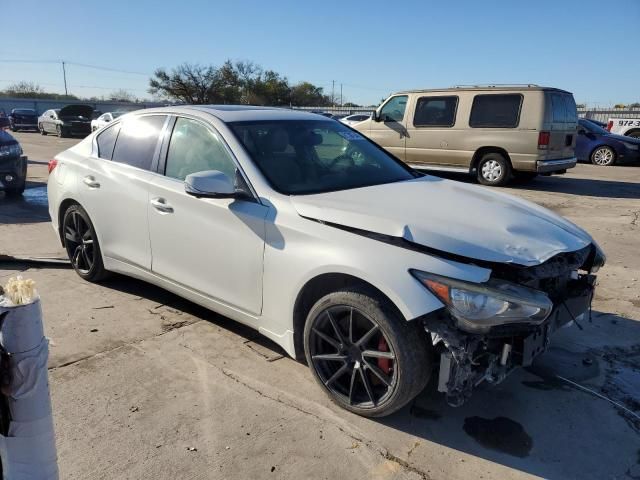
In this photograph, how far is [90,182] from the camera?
14.8ft

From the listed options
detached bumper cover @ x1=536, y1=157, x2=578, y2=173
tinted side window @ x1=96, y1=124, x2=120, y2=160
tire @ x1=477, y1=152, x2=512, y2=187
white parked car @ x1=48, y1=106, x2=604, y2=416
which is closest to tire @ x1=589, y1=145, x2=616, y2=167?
detached bumper cover @ x1=536, y1=157, x2=578, y2=173

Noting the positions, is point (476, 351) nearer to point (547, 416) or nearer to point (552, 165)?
point (547, 416)

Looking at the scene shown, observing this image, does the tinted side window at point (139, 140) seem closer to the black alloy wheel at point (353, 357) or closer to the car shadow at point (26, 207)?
the black alloy wheel at point (353, 357)

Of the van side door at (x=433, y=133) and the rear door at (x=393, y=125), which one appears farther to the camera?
the rear door at (x=393, y=125)

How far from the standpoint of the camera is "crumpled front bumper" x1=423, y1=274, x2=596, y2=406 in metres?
2.55

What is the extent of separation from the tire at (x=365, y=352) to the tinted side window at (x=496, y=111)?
9602mm

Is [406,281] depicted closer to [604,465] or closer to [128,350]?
[604,465]

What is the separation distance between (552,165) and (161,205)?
31.7ft

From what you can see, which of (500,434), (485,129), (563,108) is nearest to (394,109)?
(485,129)

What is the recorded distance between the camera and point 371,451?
2697 millimetres

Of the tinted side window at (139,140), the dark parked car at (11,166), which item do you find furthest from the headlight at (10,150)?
the tinted side window at (139,140)

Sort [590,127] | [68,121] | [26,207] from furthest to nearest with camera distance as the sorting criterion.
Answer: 1. [68,121]
2. [590,127]
3. [26,207]

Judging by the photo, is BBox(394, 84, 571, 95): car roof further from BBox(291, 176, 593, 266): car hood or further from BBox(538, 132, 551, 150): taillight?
BBox(291, 176, 593, 266): car hood

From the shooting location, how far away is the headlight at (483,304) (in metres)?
2.51
